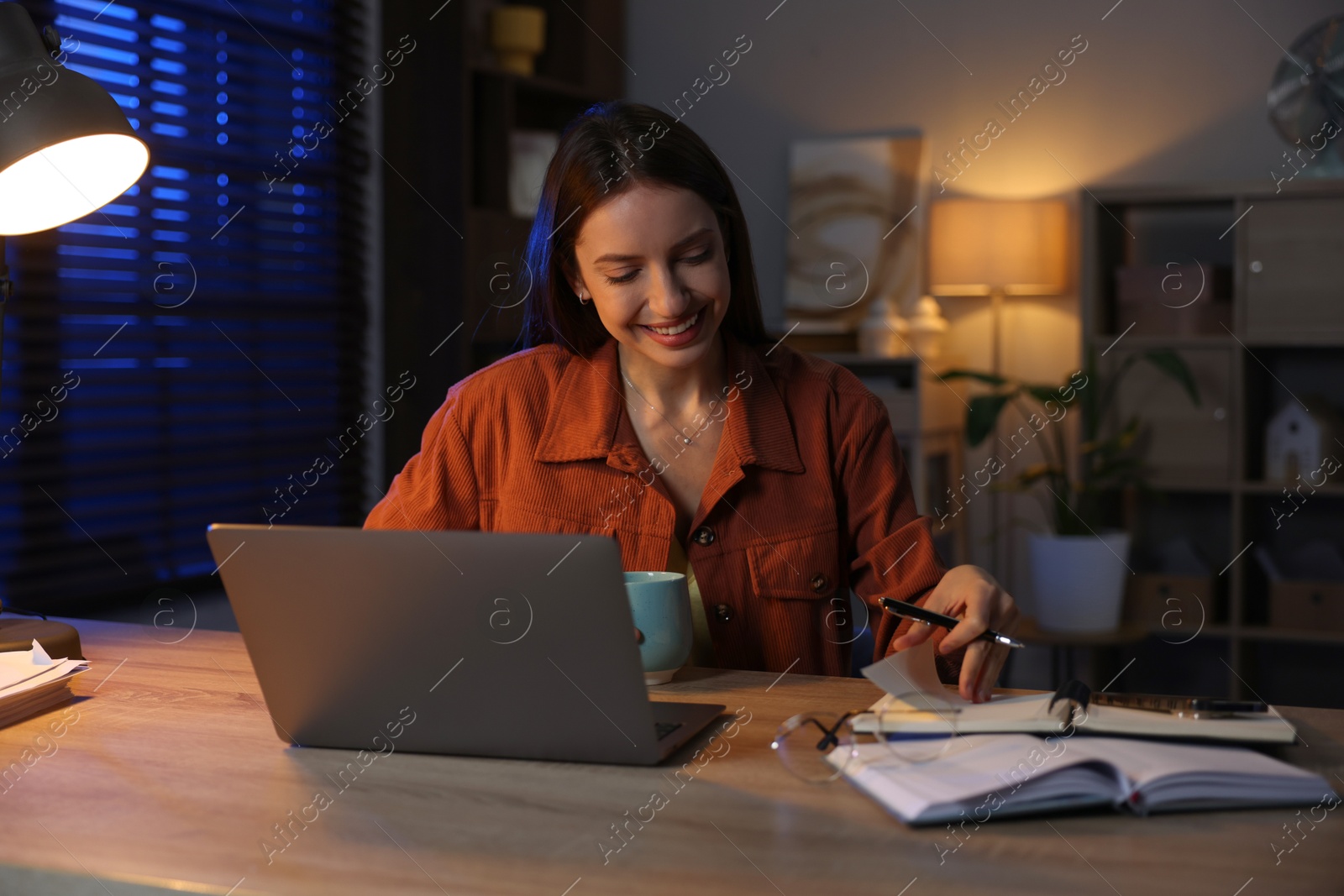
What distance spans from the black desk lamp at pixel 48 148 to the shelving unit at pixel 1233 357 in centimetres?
254

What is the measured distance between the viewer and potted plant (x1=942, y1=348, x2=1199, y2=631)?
3174 mm

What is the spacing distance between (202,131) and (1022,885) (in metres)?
2.67

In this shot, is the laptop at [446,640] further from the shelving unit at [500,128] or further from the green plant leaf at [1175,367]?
the green plant leaf at [1175,367]

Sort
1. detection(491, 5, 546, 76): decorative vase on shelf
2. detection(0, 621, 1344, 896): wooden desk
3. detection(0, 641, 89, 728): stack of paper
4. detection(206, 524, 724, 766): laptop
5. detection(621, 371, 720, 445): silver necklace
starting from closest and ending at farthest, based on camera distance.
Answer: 1. detection(0, 621, 1344, 896): wooden desk
2. detection(206, 524, 724, 766): laptop
3. detection(0, 641, 89, 728): stack of paper
4. detection(621, 371, 720, 445): silver necklace
5. detection(491, 5, 546, 76): decorative vase on shelf

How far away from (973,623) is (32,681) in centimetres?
89

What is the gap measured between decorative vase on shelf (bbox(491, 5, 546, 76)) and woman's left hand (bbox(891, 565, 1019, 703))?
2.74 m

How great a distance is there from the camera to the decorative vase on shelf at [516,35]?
3.62 m

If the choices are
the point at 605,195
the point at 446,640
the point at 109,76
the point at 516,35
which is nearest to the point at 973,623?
the point at 446,640

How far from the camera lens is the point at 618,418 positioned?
1572 millimetres

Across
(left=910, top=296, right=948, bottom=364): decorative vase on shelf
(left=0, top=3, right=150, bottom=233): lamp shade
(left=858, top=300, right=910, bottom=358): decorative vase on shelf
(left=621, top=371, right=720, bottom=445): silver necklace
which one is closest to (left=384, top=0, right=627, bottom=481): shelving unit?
(left=858, top=300, right=910, bottom=358): decorative vase on shelf

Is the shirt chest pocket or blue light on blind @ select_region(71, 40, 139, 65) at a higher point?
→ blue light on blind @ select_region(71, 40, 139, 65)

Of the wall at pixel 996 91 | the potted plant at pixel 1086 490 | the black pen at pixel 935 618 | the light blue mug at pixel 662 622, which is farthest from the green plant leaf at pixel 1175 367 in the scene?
the light blue mug at pixel 662 622

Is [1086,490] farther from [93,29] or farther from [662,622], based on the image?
[93,29]

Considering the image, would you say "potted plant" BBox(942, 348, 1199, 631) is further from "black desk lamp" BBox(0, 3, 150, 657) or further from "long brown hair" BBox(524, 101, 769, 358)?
"black desk lamp" BBox(0, 3, 150, 657)
